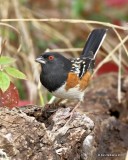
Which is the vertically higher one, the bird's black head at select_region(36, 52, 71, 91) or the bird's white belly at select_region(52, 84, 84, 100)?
the bird's black head at select_region(36, 52, 71, 91)

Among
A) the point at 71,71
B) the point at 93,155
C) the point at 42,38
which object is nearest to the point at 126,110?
the point at 71,71

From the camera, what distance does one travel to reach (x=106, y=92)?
11.4 ft

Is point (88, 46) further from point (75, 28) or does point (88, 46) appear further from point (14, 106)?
point (75, 28)

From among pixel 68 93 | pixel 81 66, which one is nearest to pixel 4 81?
pixel 68 93

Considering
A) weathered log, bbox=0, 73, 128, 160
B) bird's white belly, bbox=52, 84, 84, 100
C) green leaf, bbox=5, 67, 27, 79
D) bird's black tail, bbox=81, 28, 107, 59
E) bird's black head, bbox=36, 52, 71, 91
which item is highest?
bird's black tail, bbox=81, 28, 107, 59

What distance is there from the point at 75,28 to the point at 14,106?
3.03 meters

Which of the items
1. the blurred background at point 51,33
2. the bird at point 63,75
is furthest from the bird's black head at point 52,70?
the blurred background at point 51,33

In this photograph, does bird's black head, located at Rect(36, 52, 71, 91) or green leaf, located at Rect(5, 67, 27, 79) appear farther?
bird's black head, located at Rect(36, 52, 71, 91)

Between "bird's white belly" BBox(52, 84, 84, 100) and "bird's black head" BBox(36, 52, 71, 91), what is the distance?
3 cm

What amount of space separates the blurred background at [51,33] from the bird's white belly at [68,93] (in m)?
0.28

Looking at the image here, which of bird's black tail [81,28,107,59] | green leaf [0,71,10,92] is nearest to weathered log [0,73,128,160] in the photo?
green leaf [0,71,10,92]

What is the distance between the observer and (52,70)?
3014 mm

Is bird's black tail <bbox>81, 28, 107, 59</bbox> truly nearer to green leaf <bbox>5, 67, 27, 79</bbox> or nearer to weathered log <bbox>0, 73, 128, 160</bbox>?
weathered log <bbox>0, 73, 128, 160</bbox>

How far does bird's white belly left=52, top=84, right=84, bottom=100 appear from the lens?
9.55 ft
